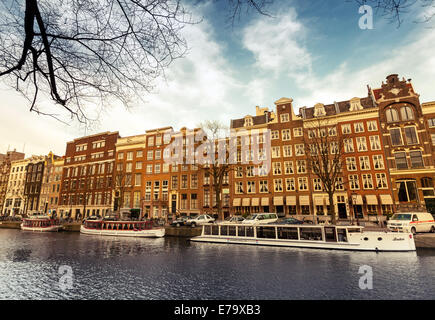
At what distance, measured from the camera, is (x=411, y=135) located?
3500 cm

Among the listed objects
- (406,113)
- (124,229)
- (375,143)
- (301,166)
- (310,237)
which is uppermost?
(406,113)

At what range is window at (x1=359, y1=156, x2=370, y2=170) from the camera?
1455 inches

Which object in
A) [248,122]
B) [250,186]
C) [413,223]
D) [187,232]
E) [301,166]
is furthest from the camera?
[248,122]

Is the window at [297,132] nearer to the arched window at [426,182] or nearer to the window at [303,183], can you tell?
the window at [303,183]

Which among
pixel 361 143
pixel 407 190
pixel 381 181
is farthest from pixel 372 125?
pixel 407 190

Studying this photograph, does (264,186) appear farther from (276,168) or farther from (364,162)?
(364,162)

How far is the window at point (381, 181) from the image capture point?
35.1 metres

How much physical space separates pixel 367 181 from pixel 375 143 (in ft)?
22.1
